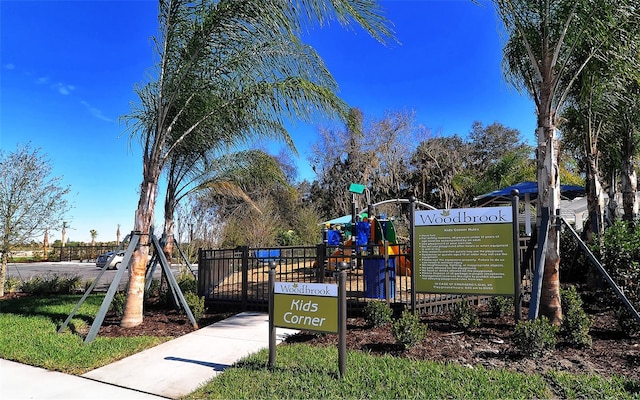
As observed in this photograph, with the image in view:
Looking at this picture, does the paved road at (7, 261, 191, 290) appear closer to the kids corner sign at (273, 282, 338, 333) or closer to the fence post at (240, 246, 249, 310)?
the fence post at (240, 246, 249, 310)

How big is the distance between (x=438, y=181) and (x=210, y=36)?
26560 mm

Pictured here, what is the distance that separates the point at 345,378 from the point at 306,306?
0.86 meters

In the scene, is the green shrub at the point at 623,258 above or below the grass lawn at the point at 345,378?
above

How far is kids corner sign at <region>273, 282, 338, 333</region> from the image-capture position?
450cm

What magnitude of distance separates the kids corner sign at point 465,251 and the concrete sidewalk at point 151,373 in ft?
7.94

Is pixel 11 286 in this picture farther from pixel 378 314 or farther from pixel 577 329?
pixel 577 329

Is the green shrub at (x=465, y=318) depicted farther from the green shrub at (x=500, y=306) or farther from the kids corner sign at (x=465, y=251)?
the green shrub at (x=500, y=306)

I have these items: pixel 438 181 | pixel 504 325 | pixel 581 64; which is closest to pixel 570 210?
pixel 438 181

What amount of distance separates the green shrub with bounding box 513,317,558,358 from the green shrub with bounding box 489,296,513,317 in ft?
6.14

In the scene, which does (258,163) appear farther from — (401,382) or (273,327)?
(401,382)

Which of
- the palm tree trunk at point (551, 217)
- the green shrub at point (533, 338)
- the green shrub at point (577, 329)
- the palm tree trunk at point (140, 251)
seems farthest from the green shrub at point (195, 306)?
the green shrub at point (577, 329)

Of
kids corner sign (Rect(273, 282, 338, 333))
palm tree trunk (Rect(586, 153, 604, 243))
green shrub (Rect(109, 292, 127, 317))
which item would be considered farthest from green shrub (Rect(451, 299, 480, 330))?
green shrub (Rect(109, 292, 127, 317))

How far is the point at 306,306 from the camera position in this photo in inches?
184

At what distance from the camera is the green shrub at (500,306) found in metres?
6.82
